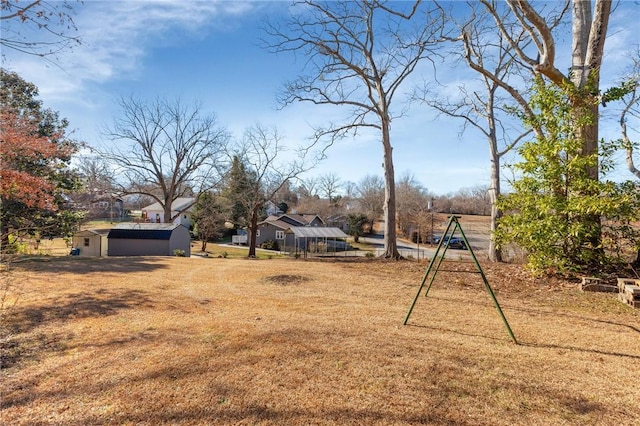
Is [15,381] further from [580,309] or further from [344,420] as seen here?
[580,309]

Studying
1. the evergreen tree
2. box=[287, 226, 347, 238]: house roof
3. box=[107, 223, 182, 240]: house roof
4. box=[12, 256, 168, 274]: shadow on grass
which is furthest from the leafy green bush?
the evergreen tree

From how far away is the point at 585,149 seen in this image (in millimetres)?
7504

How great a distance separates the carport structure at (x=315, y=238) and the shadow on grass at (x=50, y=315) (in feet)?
55.1

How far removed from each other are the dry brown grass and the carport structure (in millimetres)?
17072

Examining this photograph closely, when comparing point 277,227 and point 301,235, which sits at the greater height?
point 277,227

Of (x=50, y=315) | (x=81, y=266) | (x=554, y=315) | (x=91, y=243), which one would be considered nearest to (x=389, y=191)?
(x=554, y=315)

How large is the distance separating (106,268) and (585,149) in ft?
42.3

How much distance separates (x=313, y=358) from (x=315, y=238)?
24.3 metres

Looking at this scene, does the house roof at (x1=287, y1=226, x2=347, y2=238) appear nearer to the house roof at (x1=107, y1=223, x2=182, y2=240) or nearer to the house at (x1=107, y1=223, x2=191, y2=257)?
the house at (x1=107, y1=223, x2=191, y2=257)

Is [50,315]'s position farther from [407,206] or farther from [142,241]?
[407,206]

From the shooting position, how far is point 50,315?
5.10m

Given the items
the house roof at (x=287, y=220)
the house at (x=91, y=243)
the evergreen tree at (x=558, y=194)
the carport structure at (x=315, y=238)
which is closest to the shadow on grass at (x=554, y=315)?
the evergreen tree at (x=558, y=194)

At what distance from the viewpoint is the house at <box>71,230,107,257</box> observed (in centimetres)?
2478

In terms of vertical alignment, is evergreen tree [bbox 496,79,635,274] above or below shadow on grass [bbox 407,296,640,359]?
above
